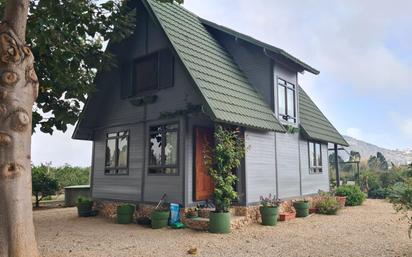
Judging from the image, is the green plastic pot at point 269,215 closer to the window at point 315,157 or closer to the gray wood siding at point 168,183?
the gray wood siding at point 168,183

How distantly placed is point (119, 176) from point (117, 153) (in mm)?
963

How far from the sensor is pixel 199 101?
1034 centimetres

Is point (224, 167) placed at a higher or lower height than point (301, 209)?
higher

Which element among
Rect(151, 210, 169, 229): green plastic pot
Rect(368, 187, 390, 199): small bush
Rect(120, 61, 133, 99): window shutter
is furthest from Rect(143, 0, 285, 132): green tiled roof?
Rect(368, 187, 390, 199): small bush

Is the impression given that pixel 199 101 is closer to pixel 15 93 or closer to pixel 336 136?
pixel 15 93

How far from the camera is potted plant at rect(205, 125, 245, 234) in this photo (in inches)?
350

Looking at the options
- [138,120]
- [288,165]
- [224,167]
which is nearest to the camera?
[224,167]

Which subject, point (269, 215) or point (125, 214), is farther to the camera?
point (125, 214)

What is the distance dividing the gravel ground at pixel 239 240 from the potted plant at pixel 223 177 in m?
0.44

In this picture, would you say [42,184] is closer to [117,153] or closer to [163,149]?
[117,153]

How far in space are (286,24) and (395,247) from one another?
11403mm

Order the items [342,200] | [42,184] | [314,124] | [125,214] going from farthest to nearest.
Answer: [42,184] → [314,124] → [342,200] → [125,214]

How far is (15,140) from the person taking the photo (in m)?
5.30

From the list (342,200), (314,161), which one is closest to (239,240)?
(314,161)
